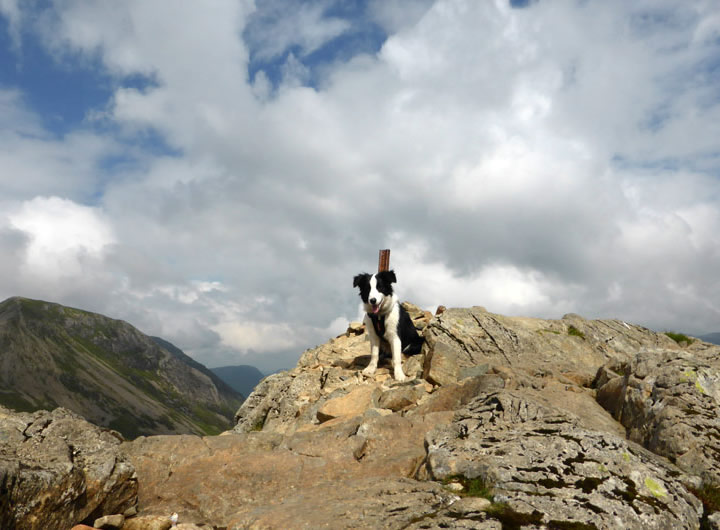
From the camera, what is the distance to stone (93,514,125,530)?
582 cm

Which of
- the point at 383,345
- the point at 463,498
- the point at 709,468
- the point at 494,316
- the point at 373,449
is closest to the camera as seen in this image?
the point at 463,498

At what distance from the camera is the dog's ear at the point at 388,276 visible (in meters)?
15.1

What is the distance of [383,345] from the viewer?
15953 mm

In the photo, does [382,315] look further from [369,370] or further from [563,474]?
[563,474]

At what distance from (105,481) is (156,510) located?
35.9 inches

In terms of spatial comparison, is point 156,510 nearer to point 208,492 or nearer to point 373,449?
point 208,492

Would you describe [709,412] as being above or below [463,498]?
above

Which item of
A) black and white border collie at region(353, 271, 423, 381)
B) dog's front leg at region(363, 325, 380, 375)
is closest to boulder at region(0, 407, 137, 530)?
black and white border collie at region(353, 271, 423, 381)

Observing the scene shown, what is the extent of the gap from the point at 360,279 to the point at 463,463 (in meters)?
9.62

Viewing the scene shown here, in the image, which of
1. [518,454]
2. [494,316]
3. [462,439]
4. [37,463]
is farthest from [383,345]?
[37,463]

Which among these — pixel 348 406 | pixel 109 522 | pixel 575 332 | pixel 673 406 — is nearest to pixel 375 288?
pixel 348 406

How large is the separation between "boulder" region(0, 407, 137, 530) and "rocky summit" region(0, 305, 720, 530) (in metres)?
0.04

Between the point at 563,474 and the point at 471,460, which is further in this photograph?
the point at 471,460

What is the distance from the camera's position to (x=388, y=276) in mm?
15336
